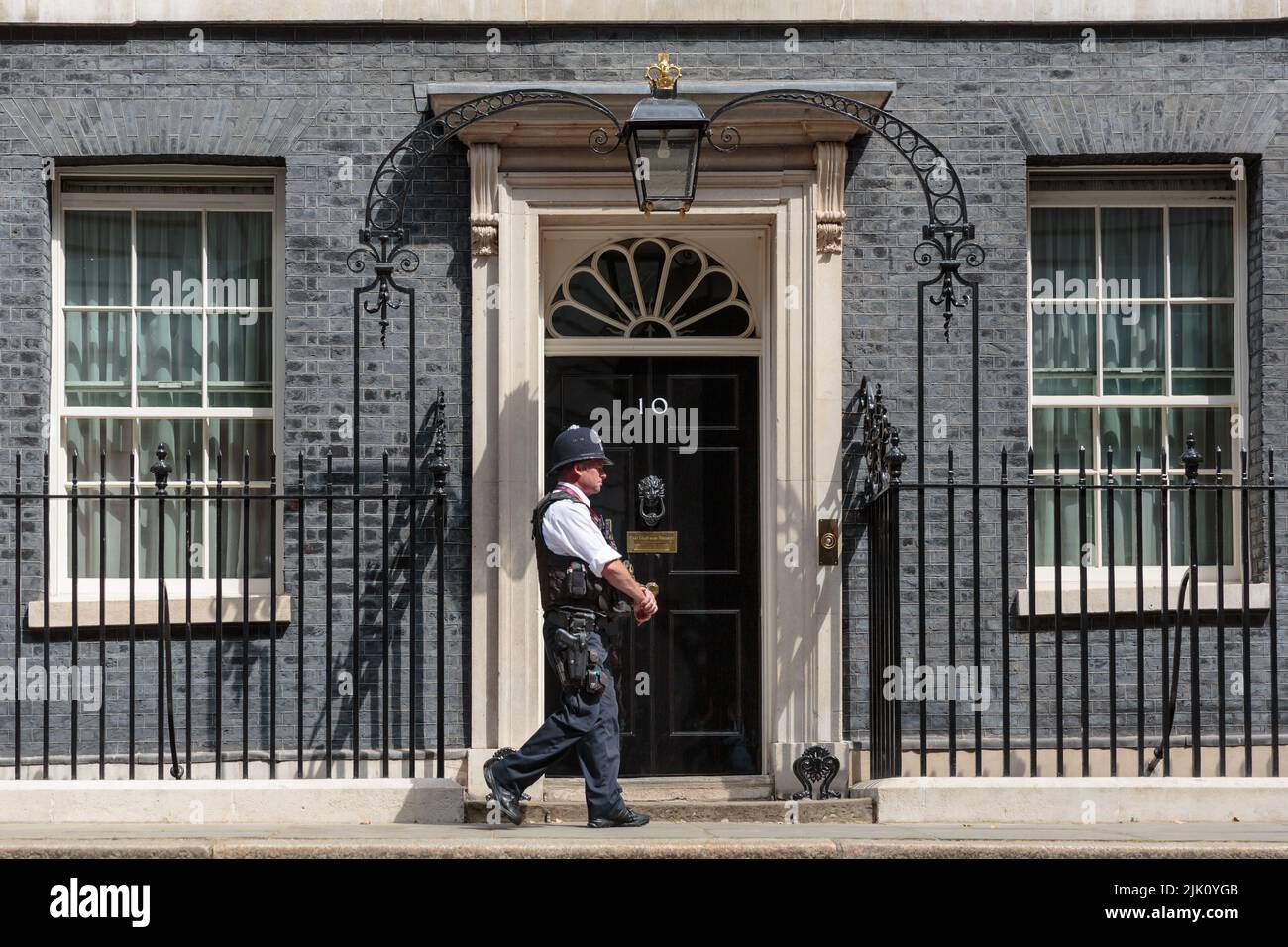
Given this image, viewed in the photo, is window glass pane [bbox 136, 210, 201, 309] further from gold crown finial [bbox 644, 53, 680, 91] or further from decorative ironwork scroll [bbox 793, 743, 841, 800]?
decorative ironwork scroll [bbox 793, 743, 841, 800]

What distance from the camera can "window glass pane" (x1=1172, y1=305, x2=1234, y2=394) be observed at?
10.5 metres

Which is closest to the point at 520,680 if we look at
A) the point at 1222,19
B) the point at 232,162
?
the point at 232,162

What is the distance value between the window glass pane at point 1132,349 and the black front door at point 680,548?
212 cm

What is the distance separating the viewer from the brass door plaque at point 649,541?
10266mm

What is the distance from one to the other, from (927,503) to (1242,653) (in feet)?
6.21

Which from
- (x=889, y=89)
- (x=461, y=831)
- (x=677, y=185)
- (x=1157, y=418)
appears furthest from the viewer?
(x=1157, y=418)

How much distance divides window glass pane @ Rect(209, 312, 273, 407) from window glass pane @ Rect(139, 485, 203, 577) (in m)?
0.59

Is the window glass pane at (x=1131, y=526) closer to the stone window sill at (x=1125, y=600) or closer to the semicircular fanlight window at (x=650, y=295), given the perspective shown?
the stone window sill at (x=1125, y=600)

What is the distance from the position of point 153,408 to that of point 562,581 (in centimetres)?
311

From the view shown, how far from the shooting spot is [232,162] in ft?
33.7

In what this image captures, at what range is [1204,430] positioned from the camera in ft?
34.4

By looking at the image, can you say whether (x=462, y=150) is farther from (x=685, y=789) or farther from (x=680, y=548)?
(x=685, y=789)

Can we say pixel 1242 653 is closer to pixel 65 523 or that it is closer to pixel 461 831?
pixel 461 831

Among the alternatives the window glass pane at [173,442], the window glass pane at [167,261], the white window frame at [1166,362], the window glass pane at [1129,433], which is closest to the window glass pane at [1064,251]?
the white window frame at [1166,362]
